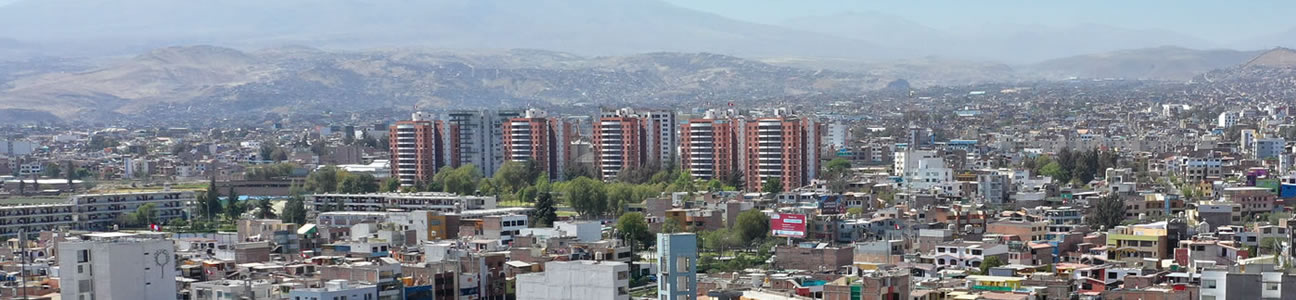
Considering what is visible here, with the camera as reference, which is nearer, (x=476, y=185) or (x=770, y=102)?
(x=476, y=185)

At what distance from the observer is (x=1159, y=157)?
4300cm

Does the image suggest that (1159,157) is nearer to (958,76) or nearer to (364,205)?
(364,205)

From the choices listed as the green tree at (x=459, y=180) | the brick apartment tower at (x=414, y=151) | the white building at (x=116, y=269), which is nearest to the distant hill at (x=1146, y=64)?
the brick apartment tower at (x=414, y=151)

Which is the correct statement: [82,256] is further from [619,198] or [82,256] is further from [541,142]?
[541,142]

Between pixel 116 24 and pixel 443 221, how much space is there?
158146 millimetres

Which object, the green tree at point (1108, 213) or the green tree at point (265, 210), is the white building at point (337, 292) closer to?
the green tree at point (1108, 213)

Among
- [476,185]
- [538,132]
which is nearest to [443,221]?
[476,185]

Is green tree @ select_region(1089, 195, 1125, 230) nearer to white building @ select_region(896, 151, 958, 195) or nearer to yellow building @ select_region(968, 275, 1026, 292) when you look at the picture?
white building @ select_region(896, 151, 958, 195)

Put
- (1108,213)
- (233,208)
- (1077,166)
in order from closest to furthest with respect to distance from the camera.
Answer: (1108,213), (233,208), (1077,166)

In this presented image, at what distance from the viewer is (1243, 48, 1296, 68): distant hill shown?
117375mm

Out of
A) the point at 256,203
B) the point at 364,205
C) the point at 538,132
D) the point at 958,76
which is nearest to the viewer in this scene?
the point at 364,205

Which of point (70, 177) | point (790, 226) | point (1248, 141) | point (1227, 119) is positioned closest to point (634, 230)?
point (790, 226)

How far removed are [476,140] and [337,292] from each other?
2786 cm

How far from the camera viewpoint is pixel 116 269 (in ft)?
53.6
